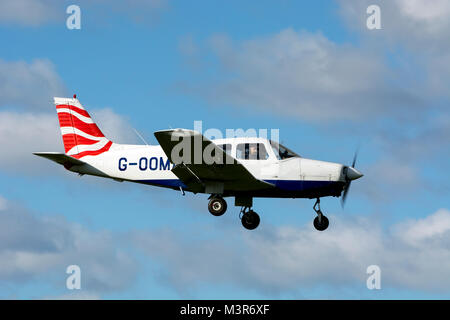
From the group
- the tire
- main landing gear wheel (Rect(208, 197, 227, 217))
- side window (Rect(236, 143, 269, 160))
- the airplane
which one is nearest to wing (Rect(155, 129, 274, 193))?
the airplane

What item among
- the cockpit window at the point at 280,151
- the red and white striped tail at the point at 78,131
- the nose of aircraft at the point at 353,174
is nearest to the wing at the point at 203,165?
the cockpit window at the point at 280,151

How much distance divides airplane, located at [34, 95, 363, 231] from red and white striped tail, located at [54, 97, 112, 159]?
11cm

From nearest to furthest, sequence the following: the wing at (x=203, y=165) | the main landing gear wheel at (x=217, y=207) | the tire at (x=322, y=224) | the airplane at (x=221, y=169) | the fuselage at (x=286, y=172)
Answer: the wing at (x=203, y=165) < the airplane at (x=221, y=169) < the fuselage at (x=286, y=172) < the main landing gear wheel at (x=217, y=207) < the tire at (x=322, y=224)

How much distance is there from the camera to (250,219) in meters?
30.9

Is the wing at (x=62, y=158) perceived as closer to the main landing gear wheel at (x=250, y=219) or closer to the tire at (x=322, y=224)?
the main landing gear wheel at (x=250, y=219)

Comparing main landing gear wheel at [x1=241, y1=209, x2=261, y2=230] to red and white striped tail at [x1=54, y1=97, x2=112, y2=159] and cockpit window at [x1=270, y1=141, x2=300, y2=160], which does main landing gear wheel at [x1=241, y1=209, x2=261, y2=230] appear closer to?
cockpit window at [x1=270, y1=141, x2=300, y2=160]

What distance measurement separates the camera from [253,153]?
29.5m

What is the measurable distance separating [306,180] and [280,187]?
3.18ft

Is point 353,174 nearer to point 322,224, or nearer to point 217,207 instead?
point 322,224

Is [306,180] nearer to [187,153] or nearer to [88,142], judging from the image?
[187,153]

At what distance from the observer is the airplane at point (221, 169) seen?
92.5 feet

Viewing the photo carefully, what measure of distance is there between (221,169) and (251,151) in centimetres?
143

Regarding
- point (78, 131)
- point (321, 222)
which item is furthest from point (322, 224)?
point (78, 131)
